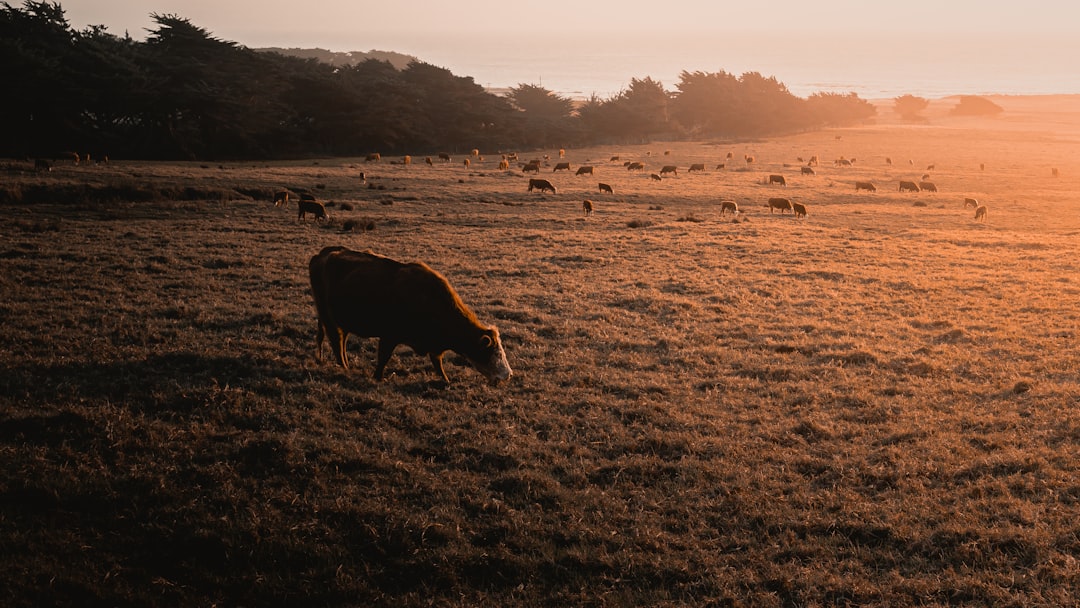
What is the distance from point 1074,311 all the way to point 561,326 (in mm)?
11909

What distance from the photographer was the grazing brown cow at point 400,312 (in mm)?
9797

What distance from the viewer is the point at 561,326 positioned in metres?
13.7

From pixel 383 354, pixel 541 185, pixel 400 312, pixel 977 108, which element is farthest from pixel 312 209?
pixel 977 108

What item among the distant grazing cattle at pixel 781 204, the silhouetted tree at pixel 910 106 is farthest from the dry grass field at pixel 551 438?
the silhouetted tree at pixel 910 106

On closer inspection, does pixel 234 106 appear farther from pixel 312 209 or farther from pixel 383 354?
pixel 383 354

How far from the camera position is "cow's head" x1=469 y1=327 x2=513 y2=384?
10.1 metres

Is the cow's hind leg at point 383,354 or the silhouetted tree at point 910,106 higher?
the silhouetted tree at point 910,106

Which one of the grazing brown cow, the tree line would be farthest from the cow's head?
the tree line

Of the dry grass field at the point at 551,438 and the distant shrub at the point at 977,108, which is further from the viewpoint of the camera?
the distant shrub at the point at 977,108

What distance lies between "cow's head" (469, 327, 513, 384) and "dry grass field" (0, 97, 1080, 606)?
240mm

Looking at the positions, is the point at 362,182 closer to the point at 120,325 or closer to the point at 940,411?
the point at 120,325

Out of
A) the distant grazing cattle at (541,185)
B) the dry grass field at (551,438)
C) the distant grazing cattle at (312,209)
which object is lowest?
the dry grass field at (551,438)

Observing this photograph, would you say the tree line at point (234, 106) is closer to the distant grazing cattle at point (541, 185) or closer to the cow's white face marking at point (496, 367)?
the distant grazing cattle at point (541, 185)

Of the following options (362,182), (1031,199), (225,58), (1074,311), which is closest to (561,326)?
(1074,311)
